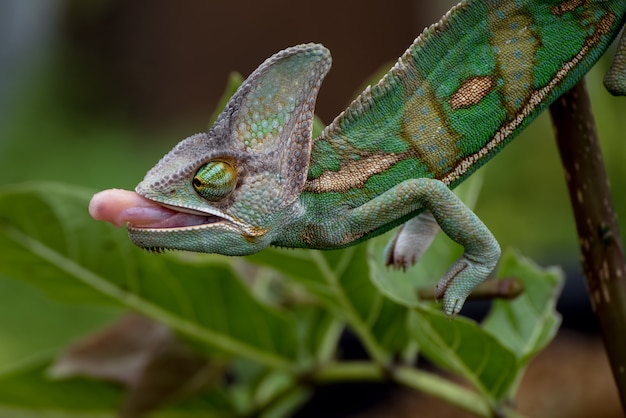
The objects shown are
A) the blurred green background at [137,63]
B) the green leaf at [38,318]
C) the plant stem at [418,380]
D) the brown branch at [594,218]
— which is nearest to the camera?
the brown branch at [594,218]

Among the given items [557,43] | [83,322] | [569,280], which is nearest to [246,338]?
[557,43]

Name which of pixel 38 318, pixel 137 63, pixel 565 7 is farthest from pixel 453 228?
pixel 137 63

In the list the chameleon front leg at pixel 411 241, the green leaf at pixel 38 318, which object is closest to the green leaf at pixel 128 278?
the chameleon front leg at pixel 411 241

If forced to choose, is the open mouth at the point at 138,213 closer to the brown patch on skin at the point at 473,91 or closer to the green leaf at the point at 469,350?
the brown patch on skin at the point at 473,91

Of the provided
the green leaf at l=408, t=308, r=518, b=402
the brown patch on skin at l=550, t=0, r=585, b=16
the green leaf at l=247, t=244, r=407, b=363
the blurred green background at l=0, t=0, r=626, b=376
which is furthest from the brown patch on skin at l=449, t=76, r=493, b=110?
the blurred green background at l=0, t=0, r=626, b=376

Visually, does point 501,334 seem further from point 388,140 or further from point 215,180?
point 215,180

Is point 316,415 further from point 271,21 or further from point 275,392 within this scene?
point 271,21
